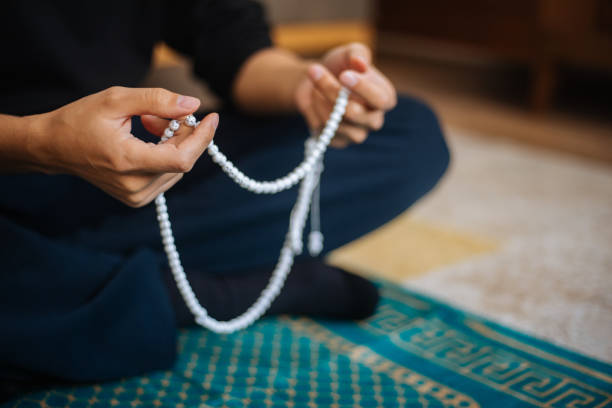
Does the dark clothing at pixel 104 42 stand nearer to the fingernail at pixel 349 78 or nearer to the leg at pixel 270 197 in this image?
the leg at pixel 270 197

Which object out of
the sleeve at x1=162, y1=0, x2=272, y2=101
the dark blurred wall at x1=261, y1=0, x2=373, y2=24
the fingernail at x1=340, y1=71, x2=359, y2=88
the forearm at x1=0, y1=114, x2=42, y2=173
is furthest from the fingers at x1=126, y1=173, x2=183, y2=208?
the dark blurred wall at x1=261, y1=0, x2=373, y2=24

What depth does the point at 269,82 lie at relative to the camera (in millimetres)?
917

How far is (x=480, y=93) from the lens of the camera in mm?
2686

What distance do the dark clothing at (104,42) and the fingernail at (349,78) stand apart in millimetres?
230

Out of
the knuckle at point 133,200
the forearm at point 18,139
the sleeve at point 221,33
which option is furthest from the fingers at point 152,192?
the sleeve at point 221,33

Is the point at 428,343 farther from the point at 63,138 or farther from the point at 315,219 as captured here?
the point at 63,138

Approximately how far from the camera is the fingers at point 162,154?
52cm

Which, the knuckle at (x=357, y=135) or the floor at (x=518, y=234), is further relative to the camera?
the floor at (x=518, y=234)

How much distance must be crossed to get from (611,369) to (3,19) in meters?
0.86

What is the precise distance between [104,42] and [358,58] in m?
0.36

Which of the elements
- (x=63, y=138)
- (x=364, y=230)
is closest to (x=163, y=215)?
(x=63, y=138)

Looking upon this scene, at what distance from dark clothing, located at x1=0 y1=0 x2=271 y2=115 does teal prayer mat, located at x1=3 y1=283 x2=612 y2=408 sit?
1.13ft

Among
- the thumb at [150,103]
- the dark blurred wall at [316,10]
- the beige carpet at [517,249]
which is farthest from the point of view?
the dark blurred wall at [316,10]

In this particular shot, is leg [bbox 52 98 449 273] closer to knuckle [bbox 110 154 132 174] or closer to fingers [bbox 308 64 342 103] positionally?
fingers [bbox 308 64 342 103]
